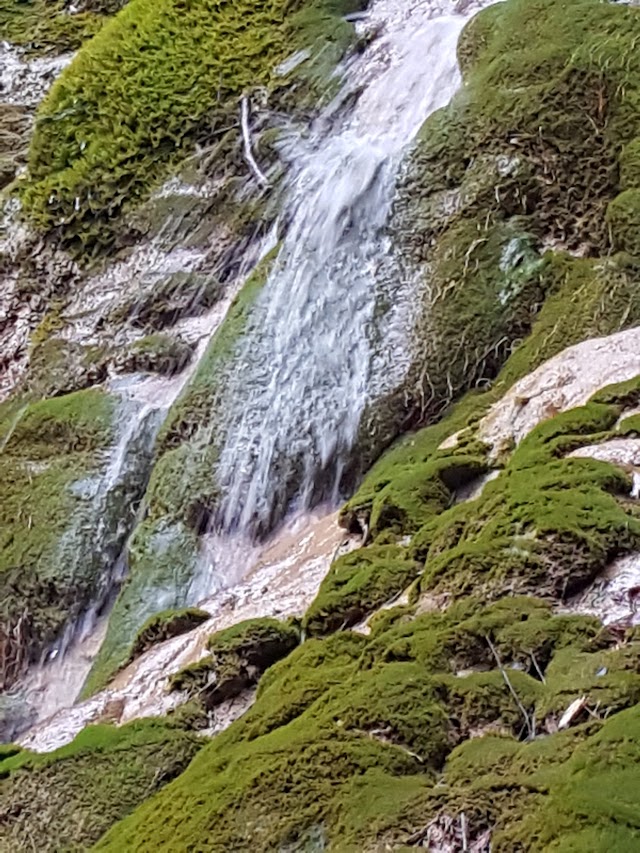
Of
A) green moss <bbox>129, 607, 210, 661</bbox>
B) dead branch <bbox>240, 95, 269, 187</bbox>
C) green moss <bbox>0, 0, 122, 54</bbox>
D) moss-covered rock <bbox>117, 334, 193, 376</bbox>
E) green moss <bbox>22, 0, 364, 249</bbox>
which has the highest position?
green moss <bbox>0, 0, 122, 54</bbox>

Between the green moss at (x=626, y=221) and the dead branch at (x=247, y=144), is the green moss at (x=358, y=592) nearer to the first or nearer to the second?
the green moss at (x=626, y=221)

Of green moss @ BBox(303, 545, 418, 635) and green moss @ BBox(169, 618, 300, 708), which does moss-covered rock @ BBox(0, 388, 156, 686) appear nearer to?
green moss @ BBox(169, 618, 300, 708)

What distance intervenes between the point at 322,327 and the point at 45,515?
117 inches

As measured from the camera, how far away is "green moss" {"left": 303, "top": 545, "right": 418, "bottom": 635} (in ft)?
19.6

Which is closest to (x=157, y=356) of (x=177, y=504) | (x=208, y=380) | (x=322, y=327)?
(x=208, y=380)

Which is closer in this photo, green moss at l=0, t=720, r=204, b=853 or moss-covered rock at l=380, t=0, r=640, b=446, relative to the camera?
green moss at l=0, t=720, r=204, b=853

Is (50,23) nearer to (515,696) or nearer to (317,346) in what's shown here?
(317,346)

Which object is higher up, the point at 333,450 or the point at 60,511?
the point at 60,511

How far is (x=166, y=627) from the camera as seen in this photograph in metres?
7.79

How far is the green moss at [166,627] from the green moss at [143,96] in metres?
6.00

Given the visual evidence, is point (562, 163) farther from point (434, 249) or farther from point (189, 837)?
point (189, 837)

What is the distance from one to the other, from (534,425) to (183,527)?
331 cm

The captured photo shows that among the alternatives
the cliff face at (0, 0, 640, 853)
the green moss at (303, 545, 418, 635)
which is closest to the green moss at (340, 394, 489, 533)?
the cliff face at (0, 0, 640, 853)

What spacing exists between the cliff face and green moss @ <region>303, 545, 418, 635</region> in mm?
19
